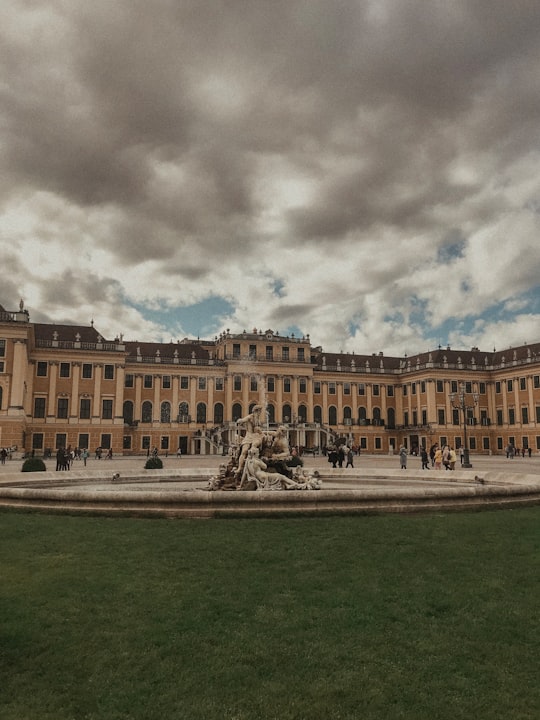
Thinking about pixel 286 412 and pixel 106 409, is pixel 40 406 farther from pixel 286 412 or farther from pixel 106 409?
pixel 286 412

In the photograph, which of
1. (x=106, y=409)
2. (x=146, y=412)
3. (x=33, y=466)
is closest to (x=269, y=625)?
(x=33, y=466)

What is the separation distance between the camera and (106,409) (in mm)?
65250

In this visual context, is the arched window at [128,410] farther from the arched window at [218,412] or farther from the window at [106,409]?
the arched window at [218,412]

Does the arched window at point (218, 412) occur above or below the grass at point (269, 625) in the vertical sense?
above

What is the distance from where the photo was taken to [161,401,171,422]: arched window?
69812 millimetres

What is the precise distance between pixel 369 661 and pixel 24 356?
2168 inches

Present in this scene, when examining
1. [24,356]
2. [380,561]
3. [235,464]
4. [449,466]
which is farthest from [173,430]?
[380,561]

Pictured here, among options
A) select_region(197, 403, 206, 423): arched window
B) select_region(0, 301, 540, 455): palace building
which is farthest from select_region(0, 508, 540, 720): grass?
select_region(197, 403, 206, 423): arched window

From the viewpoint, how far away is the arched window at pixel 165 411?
Result: 69.8 metres

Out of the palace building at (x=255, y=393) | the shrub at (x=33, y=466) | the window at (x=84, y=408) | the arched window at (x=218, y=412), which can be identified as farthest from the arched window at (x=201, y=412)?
the shrub at (x=33, y=466)

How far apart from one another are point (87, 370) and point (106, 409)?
4809mm

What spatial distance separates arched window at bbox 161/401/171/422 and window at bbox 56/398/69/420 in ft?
36.7

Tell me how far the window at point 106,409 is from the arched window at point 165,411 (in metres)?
6.77

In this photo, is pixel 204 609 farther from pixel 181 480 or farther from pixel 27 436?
pixel 27 436
